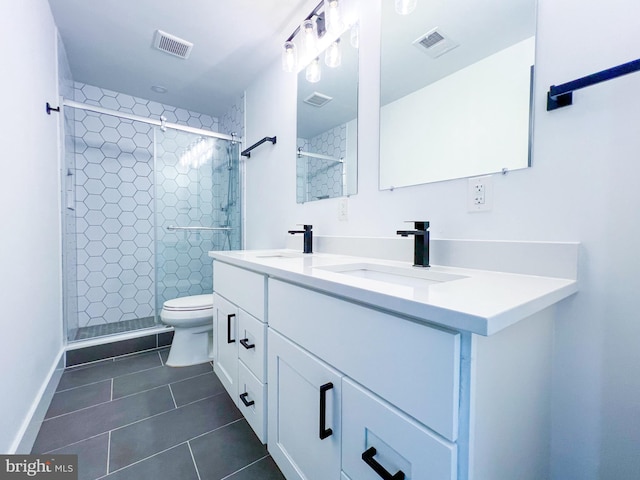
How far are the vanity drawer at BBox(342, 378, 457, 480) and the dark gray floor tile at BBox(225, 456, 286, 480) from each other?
20.6 inches

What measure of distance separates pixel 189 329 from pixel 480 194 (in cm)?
190

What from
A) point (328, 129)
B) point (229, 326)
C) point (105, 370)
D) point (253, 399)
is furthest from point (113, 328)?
point (328, 129)

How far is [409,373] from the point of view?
20.3 inches

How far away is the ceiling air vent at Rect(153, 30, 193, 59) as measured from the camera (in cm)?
179

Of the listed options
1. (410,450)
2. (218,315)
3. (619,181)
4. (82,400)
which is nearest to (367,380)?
(410,450)

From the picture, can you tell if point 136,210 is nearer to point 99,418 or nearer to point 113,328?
point 113,328

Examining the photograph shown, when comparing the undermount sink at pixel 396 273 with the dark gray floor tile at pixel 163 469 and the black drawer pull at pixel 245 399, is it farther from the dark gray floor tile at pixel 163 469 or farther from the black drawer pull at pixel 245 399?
the dark gray floor tile at pixel 163 469

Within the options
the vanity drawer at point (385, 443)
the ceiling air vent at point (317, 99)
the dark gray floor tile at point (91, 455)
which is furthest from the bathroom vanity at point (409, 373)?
the ceiling air vent at point (317, 99)

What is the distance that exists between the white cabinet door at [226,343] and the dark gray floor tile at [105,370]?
72 centimetres

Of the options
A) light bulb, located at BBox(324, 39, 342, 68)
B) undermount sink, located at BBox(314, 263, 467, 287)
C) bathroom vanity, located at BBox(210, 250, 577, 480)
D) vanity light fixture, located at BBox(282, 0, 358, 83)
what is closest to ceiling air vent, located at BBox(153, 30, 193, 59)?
vanity light fixture, located at BBox(282, 0, 358, 83)

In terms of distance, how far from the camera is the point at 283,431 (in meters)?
0.92

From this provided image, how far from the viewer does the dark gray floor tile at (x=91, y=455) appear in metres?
1.03

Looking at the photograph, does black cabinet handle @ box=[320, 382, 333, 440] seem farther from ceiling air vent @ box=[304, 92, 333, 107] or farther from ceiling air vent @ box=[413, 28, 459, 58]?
ceiling air vent @ box=[304, 92, 333, 107]

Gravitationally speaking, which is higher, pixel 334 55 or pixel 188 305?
pixel 334 55
